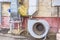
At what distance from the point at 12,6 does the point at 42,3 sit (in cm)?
112

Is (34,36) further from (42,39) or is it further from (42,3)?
(42,3)

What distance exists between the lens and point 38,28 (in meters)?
6.34

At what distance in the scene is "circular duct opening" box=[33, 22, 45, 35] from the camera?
6.20 m

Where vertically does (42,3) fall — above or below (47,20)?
above

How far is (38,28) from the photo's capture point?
6.34m

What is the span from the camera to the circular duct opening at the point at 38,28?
6.20 metres

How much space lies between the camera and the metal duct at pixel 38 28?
607cm

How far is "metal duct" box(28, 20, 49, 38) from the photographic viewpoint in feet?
19.9

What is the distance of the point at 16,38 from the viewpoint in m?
6.15

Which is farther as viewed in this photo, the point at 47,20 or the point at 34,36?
the point at 47,20

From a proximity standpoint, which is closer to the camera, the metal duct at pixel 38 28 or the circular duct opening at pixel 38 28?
the metal duct at pixel 38 28

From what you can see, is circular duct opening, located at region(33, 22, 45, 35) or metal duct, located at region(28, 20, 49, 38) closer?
metal duct, located at region(28, 20, 49, 38)

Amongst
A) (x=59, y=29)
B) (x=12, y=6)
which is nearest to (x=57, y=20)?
(x=59, y=29)

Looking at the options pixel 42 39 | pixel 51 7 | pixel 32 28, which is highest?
pixel 51 7
